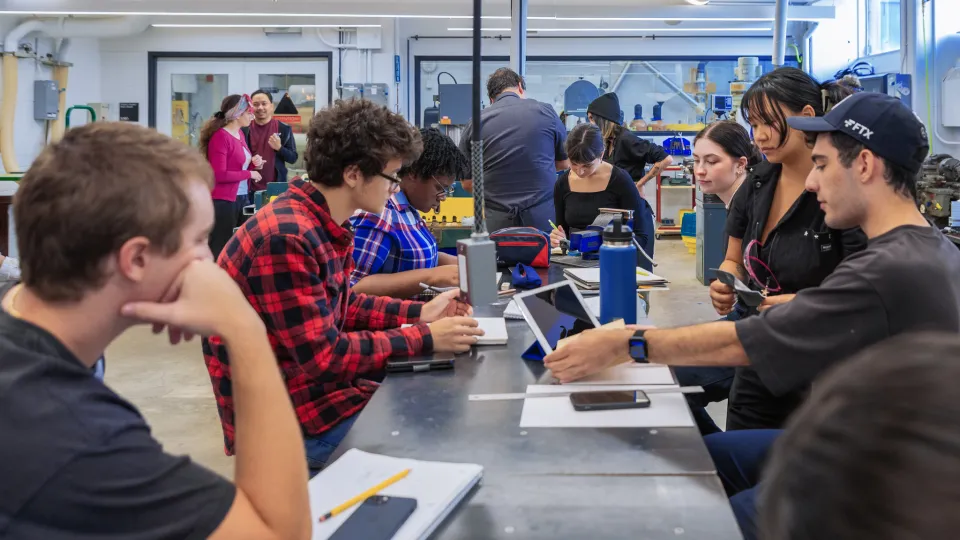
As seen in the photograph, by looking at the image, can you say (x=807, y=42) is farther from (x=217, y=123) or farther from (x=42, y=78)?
(x=42, y=78)

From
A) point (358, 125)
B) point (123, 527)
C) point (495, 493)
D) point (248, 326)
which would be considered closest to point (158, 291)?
point (248, 326)

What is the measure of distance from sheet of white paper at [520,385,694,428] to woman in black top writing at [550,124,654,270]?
232cm

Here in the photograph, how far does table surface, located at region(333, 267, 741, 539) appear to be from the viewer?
1091 mm

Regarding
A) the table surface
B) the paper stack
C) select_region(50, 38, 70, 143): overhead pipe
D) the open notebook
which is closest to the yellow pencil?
the open notebook

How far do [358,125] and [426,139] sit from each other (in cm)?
81

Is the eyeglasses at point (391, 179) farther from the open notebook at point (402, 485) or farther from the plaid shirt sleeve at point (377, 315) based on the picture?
the open notebook at point (402, 485)

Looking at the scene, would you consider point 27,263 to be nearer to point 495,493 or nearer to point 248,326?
point 248,326

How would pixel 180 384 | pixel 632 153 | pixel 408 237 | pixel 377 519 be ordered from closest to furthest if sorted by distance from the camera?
pixel 377 519, pixel 408 237, pixel 180 384, pixel 632 153

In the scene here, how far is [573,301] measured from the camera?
6.25 ft

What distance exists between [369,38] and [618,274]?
9.09 metres

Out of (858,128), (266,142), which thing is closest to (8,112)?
(266,142)

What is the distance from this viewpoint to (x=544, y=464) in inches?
50.7

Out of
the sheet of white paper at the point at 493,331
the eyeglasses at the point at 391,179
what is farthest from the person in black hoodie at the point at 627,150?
the eyeglasses at the point at 391,179

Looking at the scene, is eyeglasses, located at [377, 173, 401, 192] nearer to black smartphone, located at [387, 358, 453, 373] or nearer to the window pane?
black smartphone, located at [387, 358, 453, 373]
